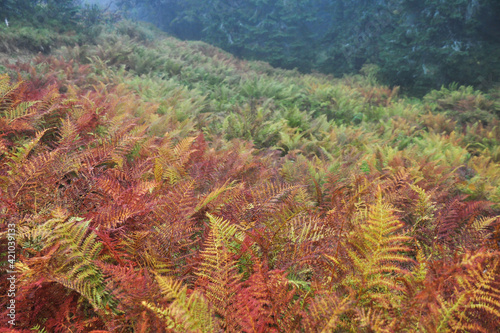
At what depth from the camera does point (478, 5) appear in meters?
8.89

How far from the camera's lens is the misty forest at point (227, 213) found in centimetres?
109

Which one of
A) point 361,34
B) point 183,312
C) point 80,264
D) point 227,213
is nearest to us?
point 183,312

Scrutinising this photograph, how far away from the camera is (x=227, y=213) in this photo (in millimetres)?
1841

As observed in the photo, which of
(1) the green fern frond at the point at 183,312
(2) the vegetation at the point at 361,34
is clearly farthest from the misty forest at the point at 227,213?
(2) the vegetation at the point at 361,34

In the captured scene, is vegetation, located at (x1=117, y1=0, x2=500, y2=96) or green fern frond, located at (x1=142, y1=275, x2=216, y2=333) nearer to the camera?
green fern frond, located at (x1=142, y1=275, x2=216, y2=333)

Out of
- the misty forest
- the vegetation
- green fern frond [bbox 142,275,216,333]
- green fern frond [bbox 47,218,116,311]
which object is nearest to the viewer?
green fern frond [bbox 142,275,216,333]

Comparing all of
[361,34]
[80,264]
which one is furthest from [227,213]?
[361,34]

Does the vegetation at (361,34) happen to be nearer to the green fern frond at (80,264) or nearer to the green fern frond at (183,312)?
the green fern frond at (183,312)

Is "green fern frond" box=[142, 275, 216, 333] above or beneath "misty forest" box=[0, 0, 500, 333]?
above

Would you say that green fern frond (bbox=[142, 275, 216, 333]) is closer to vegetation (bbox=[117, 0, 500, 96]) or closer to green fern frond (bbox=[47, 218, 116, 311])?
green fern frond (bbox=[47, 218, 116, 311])

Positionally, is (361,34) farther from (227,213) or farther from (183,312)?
(183,312)

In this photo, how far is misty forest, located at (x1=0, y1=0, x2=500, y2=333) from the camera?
109 cm

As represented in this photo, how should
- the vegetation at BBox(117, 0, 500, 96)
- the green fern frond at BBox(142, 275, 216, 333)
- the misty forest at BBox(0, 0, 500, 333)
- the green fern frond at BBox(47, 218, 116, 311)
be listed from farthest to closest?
1. the vegetation at BBox(117, 0, 500, 96)
2. the green fern frond at BBox(47, 218, 116, 311)
3. the misty forest at BBox(0, 0, 500, 333)
4. the green fern frond at BBox(142, 275, 216, 333)

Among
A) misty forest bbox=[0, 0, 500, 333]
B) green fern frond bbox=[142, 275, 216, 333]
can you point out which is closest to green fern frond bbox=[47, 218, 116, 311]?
misty forest bbox=[0, 0, 500, 333]
